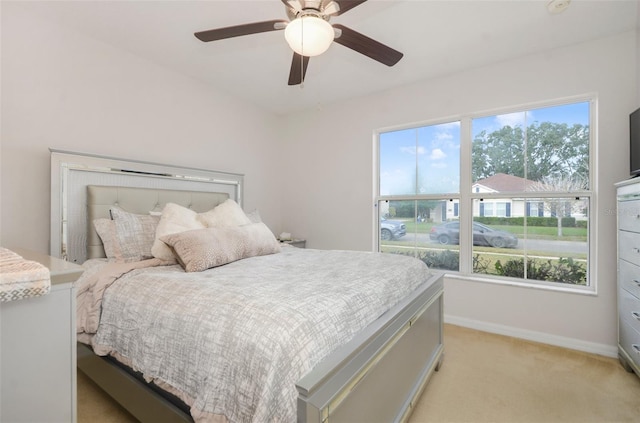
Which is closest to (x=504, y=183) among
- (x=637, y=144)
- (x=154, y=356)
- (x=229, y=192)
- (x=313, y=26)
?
(x=637, y=144)

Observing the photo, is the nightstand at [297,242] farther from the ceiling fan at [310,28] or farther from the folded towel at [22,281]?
the folded towel at [22,281]

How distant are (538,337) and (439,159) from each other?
1.93 metres

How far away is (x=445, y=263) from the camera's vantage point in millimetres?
3205

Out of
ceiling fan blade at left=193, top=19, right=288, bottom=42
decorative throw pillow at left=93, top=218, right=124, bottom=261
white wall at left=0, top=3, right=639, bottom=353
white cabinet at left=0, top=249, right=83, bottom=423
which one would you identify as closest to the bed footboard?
white cabinet at left=0, top=249, right=83, bottom=423

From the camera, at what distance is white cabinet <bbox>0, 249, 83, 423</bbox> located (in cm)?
91

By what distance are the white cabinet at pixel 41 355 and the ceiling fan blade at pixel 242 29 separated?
1.41m

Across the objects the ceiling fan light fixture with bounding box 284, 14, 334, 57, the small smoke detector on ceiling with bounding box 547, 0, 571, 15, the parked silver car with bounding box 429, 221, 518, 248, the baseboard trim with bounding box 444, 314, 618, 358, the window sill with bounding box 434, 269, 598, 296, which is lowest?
the baseboard trim with bounding box 444, 314, 618, 358

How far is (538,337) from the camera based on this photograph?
8.52 feet

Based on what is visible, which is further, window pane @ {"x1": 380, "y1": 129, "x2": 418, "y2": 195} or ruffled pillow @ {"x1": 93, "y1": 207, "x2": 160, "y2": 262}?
window pane @ {"x1": 380, "y1": 129, "x2": 418, "y2": 195}

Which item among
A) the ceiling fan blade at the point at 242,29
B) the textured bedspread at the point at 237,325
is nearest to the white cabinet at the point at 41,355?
the textured bedspread at the point at 237,325

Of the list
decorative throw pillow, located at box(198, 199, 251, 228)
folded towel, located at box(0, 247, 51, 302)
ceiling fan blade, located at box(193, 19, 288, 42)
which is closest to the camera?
folded towel, located at box(0, 247, 51, 302)

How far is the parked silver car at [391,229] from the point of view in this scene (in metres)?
3.46

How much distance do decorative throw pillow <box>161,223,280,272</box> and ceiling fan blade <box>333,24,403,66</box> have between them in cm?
141

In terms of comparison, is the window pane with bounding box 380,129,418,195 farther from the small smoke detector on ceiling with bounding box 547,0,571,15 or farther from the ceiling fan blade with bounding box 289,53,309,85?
the ceiling fan blade with bounding box 289,53,309,85
